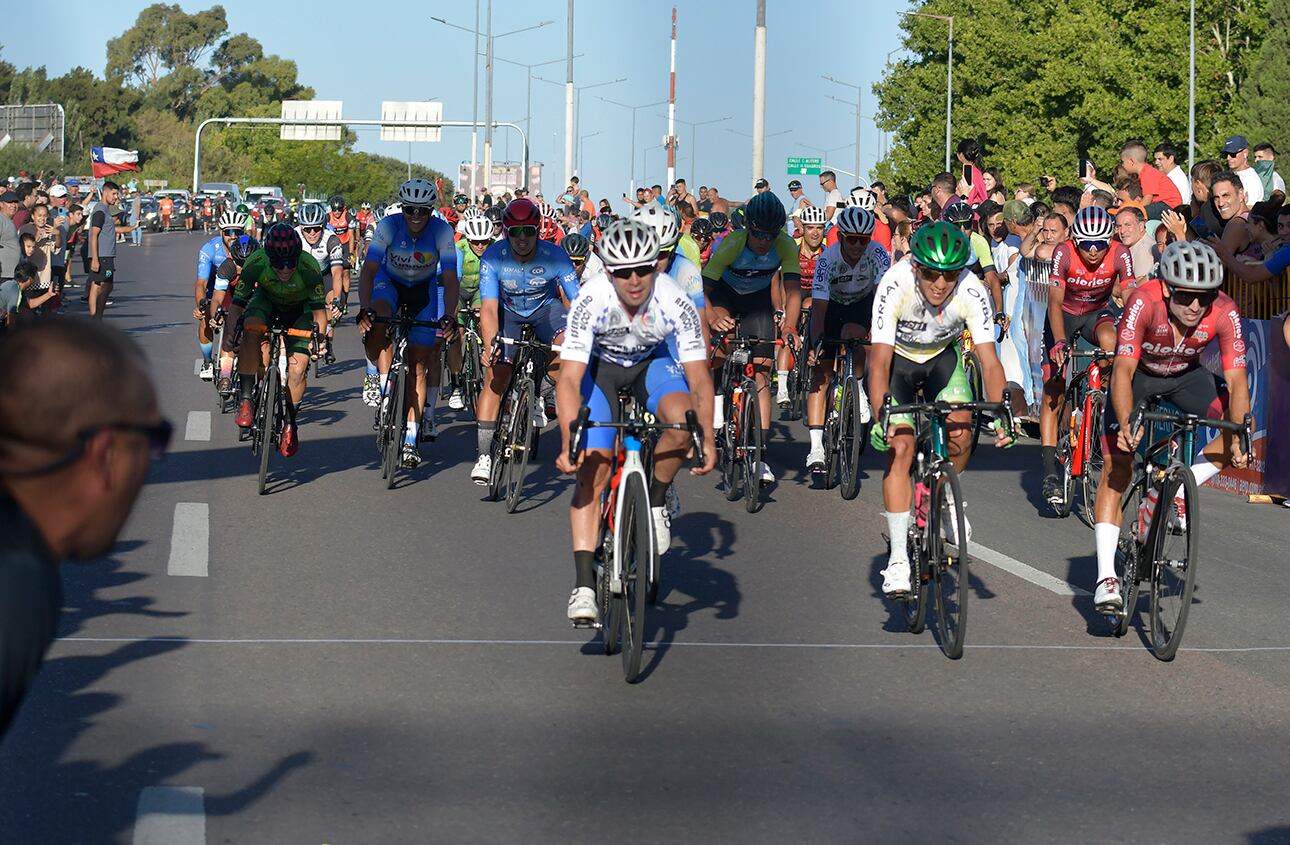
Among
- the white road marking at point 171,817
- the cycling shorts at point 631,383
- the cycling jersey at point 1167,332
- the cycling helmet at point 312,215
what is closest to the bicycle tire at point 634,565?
the cycling shorts at point 631,383

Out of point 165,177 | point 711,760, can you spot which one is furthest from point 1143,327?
point 165,177

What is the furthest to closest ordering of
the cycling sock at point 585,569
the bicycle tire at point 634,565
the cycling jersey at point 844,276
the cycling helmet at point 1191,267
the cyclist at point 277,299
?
the cyclist at point 277,299 → the cycling jersey at point 844,276 → the cycling helmet at point 1191,267 → the cycling sock at point 585,569 → the bicycle tire at point 634,565

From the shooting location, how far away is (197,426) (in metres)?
16.6

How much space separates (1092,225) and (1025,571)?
2940mm

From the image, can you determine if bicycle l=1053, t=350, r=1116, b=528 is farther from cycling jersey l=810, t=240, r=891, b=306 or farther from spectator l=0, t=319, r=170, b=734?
spectator l=0, t=319, r=170, b=734

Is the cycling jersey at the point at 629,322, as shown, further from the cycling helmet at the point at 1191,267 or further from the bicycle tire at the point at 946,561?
the cycling helmet at the point at 1191,267

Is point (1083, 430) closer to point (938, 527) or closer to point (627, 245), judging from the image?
point (938, 527)

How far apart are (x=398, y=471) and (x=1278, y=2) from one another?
5215 cm

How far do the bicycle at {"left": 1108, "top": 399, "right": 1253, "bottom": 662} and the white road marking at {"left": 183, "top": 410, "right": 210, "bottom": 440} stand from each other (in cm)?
930

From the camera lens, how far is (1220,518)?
→ 41.8 ft

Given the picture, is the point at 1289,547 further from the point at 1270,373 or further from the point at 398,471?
the point at 398,471

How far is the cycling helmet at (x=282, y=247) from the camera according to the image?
13281 mm

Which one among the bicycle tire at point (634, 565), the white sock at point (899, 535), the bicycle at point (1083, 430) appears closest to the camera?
the bicycle tire at point (634, 565)

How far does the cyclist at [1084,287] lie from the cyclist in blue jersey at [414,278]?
419cm
